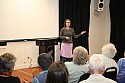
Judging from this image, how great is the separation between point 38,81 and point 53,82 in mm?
571

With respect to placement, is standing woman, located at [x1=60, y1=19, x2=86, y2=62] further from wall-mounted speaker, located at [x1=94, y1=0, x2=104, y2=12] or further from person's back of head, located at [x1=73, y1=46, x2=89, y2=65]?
person's back of head, located at [x1=73, y1=46, x2=89, y2=65]

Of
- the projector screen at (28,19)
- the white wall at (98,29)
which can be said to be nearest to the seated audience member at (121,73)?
the projector screen at (28,19)

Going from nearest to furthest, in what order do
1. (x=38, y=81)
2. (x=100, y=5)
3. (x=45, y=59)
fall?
(x=38, y=81) < (x=45, y=59) < (x=100, y=5)

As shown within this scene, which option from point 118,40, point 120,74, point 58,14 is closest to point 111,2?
point 118,40

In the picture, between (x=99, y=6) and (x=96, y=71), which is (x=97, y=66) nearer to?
(x=96, y=71)

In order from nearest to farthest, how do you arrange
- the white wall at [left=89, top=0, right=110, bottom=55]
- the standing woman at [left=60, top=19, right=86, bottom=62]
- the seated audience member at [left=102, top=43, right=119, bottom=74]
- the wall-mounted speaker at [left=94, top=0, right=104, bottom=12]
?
1. the seated audience member at [left=102, top=43, right=119, bottom=74]
2. the standing woman at [left=60, top=19, right=86, bottom=62]
3. the wall-mounted speaker at [left=94, top=0, right=104, bottom=12]
4. the white wall at [left=89, top=0, right=110, bottom=55]

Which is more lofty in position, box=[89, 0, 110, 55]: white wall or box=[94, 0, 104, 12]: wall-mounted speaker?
box=[94, 0, 104, 12]: wall-mounted speaker

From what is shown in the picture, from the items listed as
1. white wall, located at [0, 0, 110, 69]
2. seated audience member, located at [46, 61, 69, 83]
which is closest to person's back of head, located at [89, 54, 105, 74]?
seated audience member, located at [46, 61, 69, 83]

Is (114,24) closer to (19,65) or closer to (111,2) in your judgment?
(111,2)

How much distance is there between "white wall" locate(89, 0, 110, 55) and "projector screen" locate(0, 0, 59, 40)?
4.89ft

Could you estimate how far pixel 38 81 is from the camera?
95.4 inches

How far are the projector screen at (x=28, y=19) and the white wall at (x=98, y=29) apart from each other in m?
1.49

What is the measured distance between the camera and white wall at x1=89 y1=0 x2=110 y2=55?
7926 mm

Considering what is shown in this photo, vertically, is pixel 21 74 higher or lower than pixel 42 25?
lower
